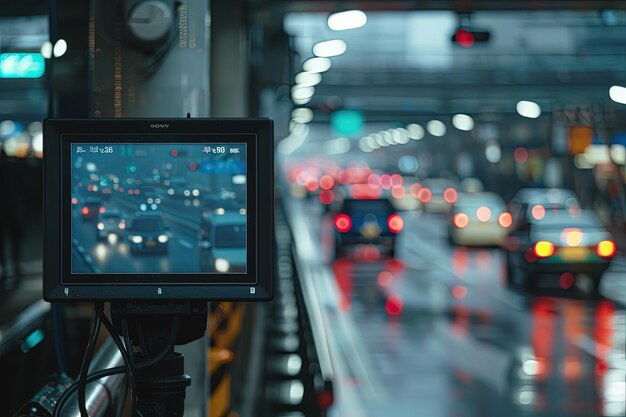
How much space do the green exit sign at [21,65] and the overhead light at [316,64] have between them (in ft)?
104

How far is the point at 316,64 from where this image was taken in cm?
4128

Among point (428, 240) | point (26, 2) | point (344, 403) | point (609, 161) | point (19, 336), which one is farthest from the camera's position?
point (609, 161)

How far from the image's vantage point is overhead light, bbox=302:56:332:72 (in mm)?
39884

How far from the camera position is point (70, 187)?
432cm

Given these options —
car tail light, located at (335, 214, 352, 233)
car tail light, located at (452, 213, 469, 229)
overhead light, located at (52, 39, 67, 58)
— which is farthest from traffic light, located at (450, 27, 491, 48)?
car tail light, located at (452, 213, 469, 229)

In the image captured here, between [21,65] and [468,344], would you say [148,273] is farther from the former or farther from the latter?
[468,344]

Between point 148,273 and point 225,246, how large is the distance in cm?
27

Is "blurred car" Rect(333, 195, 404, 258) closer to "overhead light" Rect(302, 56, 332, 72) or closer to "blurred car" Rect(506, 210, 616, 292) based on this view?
"overhead light" Rect(302, 56, 332, 72)

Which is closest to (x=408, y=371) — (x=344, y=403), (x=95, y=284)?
(x=344, y=403)

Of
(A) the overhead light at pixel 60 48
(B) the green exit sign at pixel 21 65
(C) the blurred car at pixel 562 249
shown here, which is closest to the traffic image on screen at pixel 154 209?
(B) the green exit sign at pixel 21 65

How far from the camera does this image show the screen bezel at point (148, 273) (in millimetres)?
4281

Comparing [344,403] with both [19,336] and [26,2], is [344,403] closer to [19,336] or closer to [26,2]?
[19,336]

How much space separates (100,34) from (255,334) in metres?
12.1

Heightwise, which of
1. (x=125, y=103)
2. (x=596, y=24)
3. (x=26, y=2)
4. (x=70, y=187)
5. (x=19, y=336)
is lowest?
(x=19, y=336)
